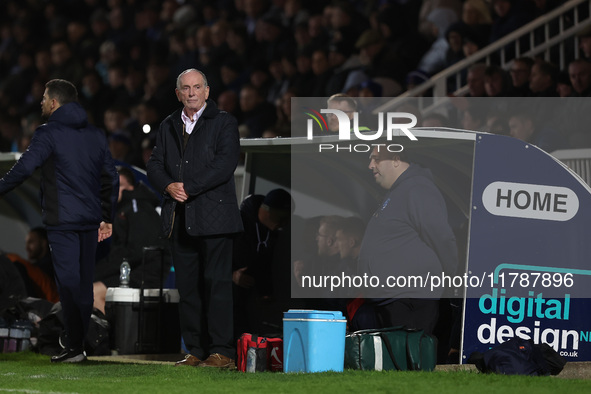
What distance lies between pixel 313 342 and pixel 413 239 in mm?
1155

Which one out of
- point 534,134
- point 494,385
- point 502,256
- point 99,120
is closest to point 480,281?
point 502,256

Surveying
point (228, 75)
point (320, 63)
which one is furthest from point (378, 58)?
point (228, 75)

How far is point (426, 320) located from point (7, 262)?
4.25m

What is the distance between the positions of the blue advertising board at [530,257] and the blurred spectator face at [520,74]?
307 cm

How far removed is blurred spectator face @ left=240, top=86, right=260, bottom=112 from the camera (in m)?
13.1

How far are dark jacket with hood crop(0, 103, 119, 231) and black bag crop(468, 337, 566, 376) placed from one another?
277 centimetres

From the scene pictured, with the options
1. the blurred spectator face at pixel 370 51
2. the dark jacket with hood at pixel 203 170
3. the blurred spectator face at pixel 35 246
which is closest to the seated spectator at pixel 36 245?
the blurred spectator face at pixel 35 246

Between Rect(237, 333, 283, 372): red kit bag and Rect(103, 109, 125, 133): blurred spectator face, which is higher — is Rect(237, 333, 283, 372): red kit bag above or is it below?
below

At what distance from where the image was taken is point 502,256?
22.5 feet

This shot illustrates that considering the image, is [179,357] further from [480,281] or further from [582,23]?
[582,23]

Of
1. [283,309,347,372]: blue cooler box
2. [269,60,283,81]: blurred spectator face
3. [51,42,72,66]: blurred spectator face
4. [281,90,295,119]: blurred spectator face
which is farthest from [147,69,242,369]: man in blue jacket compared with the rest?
[51,42,72,66]: blurred spectator face

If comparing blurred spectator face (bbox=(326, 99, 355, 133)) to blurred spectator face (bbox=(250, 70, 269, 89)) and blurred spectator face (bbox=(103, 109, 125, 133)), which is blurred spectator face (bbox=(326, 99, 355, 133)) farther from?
blurred spectator face (bbox=(103, 109, 125, 133))

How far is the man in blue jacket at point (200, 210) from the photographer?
6715 millimetres

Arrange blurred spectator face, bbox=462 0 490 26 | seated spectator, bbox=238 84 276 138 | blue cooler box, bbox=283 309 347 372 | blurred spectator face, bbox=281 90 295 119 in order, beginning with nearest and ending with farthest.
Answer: blue cooler box, bbox=283 309 347 372 < blurred spectator face, bbox=462 0 490 26 < blurred spectator face, bbox=281 90 295 119 < seated spectator, bbox=238 84 276 138
